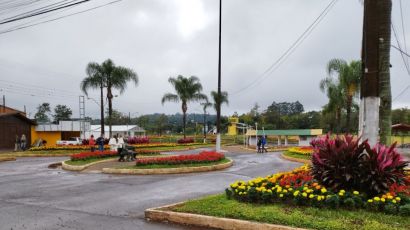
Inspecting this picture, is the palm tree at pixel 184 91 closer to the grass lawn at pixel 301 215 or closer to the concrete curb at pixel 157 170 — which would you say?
the concrete curb at pixel 157 170

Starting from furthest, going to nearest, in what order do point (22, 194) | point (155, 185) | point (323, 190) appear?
point (155, 185) → point (22, 194) → point (323, 190)

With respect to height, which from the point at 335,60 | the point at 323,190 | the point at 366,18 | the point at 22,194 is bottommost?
the point at 22,194

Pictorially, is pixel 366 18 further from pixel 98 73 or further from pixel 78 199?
pixel 98 73

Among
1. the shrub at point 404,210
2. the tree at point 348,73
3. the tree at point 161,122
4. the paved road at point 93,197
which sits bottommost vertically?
the paved road at point 93,197

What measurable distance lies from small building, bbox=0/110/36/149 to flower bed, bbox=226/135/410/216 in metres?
38.2

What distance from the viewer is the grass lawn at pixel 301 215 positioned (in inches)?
239

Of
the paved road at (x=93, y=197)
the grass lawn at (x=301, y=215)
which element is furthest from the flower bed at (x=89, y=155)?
the grass lawn at (x=301, y=215)

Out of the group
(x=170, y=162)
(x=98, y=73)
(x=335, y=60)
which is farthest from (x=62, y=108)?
(x=170, y=162)

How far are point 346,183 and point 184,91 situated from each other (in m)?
42.3

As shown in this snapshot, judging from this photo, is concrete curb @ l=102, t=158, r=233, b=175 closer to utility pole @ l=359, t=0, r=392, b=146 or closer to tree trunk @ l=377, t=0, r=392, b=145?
tree trunk @ l=377, t=0, r=392, b=145

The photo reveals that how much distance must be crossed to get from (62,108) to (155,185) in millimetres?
98091

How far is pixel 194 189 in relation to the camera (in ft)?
38.4

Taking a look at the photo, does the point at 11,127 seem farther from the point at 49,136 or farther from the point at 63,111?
the point at 63,111

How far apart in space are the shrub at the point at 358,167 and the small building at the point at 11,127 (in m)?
38.8
